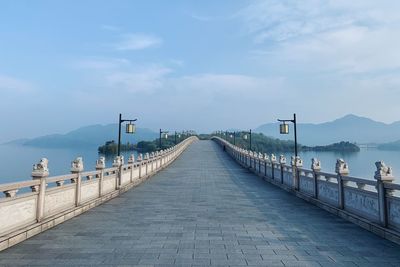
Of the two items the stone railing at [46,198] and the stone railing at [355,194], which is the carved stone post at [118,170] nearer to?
the stone railing at [46,198]

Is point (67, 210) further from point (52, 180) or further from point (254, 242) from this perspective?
point (254, 242)

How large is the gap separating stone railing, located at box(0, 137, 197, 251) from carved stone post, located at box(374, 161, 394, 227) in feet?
25.5

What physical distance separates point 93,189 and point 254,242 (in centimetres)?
697

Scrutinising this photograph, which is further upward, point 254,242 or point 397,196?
point 397,196

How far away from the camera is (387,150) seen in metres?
126

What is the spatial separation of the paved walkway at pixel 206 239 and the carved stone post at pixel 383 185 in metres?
0.51

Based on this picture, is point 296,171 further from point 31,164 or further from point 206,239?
point 31,164

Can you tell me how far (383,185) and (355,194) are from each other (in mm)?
1543

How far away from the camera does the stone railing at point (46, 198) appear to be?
6763mm

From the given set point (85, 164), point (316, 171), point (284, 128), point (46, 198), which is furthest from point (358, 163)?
point (46, 198)

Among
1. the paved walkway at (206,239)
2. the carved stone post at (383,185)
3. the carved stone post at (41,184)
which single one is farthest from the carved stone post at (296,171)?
the carved stone post at (41,184)

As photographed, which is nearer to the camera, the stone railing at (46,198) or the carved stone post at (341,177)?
the stone railing at (46,198)

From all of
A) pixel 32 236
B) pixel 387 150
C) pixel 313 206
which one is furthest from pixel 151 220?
pixel 387 150

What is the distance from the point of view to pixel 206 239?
7.13 meters
